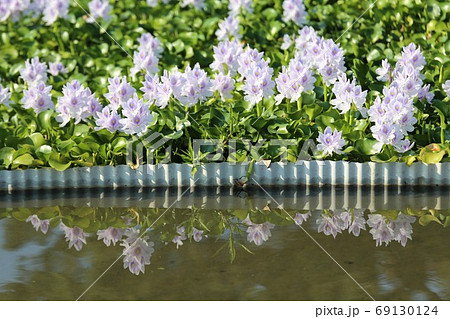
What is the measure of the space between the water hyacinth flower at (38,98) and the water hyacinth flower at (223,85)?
4.48 feet

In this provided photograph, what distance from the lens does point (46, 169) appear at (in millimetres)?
7195

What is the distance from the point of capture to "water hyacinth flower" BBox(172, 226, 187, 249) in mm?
5973

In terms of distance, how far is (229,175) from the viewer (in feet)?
23.4

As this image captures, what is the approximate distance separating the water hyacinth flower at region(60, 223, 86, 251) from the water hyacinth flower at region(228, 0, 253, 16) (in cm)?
485

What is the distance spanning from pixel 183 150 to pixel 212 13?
409cm

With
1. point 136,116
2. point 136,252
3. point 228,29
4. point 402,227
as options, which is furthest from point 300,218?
point 228,29

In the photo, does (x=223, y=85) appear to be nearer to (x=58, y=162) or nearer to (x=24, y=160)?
(x=58, y=162)

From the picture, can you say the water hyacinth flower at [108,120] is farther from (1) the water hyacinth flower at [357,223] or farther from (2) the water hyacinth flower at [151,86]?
(1) the water hyacinth flower at [357,223]

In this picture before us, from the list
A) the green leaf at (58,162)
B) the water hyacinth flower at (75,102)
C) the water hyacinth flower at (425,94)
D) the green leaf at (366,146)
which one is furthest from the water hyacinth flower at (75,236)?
the water hyacinth flower at (425,94)

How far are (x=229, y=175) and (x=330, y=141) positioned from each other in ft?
2.67

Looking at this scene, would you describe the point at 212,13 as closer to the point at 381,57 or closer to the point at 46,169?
the point at 381,57

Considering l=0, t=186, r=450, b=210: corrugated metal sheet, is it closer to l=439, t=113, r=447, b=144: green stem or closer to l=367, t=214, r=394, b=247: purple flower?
l=367, t=214, r=394, b=247: purple flower

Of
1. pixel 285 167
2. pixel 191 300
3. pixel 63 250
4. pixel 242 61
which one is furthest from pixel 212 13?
pixel 191 300

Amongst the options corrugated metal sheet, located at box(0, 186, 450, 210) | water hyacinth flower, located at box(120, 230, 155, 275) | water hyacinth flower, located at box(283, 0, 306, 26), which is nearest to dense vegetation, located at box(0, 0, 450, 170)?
corrugated metal sheet, located at box(0, 186, 450, 210)
